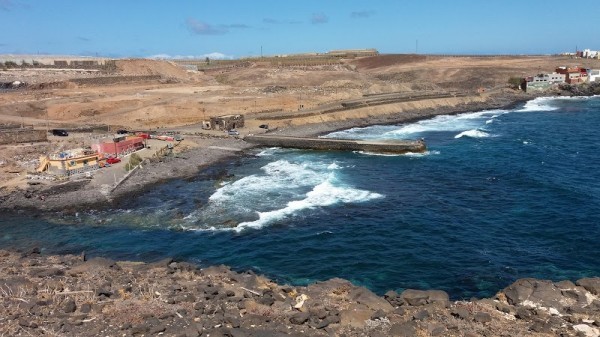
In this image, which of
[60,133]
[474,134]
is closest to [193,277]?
[60,133]

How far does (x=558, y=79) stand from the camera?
425ft

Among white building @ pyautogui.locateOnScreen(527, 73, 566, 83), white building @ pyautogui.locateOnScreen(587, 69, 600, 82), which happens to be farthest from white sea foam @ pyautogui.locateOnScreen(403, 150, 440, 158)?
white building @ pyautogui.locateOnScreen(587, 69, 600, 82)

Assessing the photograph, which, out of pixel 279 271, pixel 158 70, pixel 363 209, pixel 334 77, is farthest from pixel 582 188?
pixel 158 70

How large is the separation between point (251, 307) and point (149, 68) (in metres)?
130

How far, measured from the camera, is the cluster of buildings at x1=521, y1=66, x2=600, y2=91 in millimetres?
127250

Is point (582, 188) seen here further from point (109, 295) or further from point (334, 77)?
point (334, 77)

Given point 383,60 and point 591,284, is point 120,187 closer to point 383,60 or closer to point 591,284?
point 591,284

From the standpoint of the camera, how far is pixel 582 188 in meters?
44.9

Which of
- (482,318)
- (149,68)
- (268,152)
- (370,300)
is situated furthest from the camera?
(149,68)

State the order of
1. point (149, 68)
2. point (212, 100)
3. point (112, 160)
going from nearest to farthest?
point (112, 160)
point (212, 100)
point (149, 68)

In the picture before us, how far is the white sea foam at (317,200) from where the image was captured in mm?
37216

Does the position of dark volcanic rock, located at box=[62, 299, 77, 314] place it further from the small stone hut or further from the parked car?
the small stone hut

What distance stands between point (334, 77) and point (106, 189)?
97.0 metres

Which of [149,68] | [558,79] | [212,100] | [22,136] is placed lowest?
[22,136]
